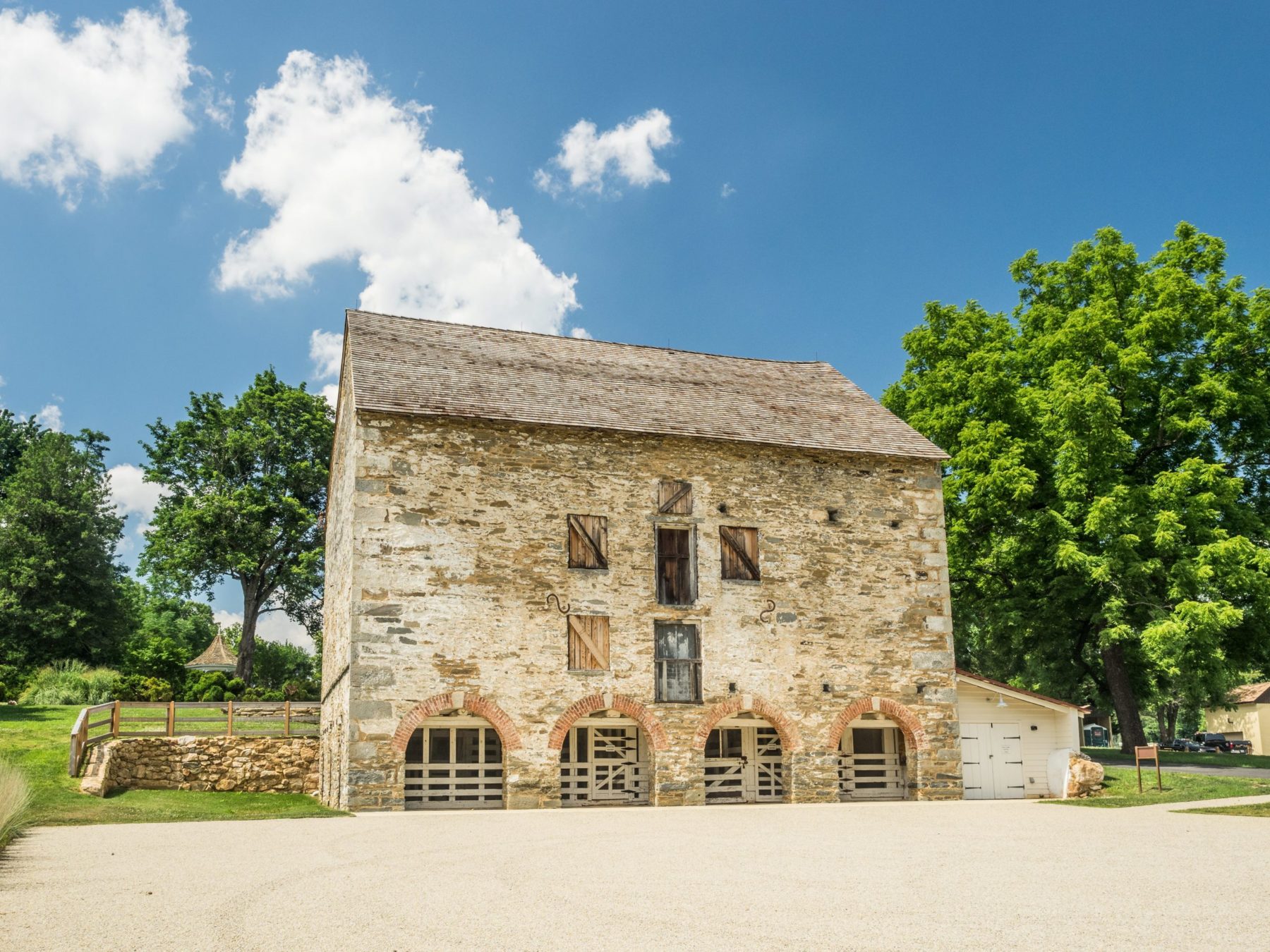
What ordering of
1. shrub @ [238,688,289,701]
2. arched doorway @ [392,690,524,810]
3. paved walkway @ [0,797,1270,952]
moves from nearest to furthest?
paved walkway @ [0,797,1270,952], arched doorway @ [392,690,524,810], shrub @ [238,688,289,701]

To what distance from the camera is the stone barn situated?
1877cm

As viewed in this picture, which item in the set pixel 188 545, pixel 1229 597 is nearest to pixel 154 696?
pixel 188 545

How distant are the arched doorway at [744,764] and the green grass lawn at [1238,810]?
24.0 ft

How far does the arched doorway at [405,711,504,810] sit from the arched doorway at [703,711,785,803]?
172 inches

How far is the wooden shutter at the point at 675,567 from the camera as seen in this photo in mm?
20605

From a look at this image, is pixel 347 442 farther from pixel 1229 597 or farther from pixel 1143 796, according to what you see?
pixel 1229 597

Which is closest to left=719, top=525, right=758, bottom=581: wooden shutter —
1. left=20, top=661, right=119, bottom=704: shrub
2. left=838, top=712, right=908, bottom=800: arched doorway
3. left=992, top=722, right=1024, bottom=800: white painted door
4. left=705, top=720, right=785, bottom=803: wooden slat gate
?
left=705, top=720, right=785, bottom=803: wooden slat gate

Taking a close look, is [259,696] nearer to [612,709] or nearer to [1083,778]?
[612,709]

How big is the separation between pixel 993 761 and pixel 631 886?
641 inches

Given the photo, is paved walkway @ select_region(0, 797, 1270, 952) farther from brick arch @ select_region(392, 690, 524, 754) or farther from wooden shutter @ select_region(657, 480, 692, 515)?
wooden shutter @ select_region(657, 480, 692, 515)

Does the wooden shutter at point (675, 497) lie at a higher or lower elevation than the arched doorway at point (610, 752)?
higher

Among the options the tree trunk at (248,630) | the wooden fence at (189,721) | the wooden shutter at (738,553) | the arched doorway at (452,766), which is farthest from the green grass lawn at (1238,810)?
the tree trunk at (248,630)

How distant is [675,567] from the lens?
2075cm

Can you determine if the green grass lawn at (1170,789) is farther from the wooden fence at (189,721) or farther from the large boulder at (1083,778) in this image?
the wooden fence at (189,721)
